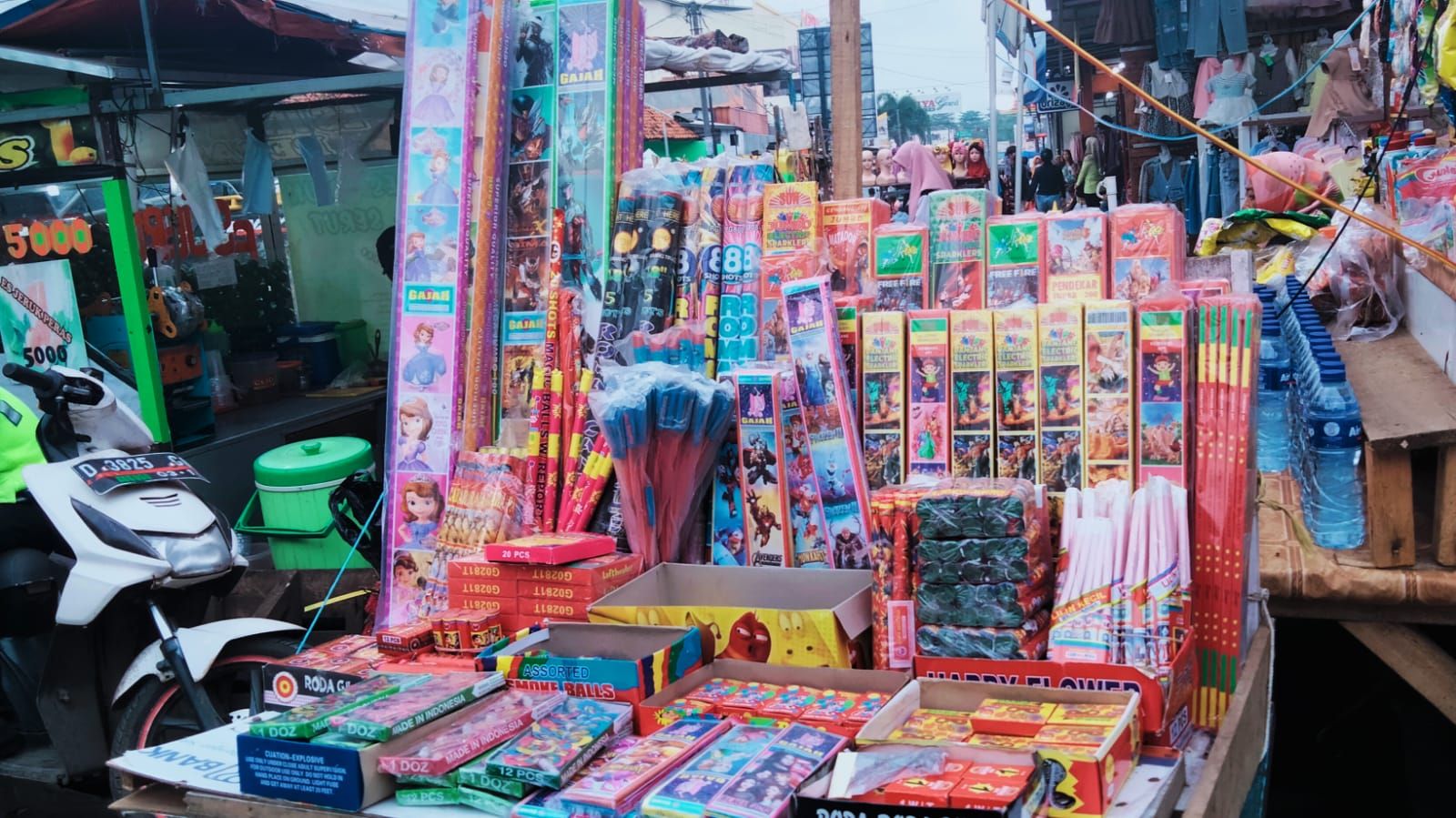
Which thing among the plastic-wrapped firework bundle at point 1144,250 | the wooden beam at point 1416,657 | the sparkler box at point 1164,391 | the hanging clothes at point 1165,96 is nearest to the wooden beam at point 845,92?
the plastic-wrapped firework bundle at point 1144,250

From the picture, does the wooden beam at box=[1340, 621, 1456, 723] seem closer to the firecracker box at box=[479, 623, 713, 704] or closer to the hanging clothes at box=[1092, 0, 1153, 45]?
the firecracker box at box=[479, 623, 713, 704]

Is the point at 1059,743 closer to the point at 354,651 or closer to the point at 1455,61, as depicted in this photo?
the point at 354,651

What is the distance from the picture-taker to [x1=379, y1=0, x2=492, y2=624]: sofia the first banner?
10.1 ft

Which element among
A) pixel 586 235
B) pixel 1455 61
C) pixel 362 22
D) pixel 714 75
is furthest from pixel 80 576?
pixel 714 75

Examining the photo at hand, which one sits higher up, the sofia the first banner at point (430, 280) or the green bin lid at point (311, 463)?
the sofia the first banner at point (430, 280)

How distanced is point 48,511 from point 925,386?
2.44m

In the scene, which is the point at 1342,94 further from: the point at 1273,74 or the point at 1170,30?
the point at 1170,30

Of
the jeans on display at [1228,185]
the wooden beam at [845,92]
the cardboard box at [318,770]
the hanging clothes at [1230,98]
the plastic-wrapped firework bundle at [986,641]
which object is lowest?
the cardboard box at [318,770]

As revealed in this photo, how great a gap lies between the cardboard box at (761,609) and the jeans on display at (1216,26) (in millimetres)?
11327

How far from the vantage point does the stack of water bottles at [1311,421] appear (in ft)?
10.1

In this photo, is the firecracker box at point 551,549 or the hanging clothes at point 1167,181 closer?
the firecracker box at point 551,549

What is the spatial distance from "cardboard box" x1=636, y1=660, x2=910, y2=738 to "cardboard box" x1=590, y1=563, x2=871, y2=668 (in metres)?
0.05

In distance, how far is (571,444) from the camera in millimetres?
2844

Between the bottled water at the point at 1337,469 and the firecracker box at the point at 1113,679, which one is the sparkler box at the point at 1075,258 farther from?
the bottled water at the point at 1337,469
